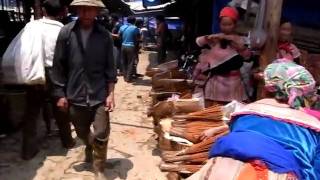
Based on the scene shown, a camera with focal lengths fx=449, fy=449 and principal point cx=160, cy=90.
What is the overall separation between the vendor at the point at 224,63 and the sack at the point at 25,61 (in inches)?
73.1

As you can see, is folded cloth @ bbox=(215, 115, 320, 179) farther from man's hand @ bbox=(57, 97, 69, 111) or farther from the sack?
the sack

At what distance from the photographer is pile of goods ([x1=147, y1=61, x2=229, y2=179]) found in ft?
14.8

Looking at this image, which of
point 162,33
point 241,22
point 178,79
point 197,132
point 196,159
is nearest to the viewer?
point 196,159

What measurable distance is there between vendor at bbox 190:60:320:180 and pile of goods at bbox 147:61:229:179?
6.51 feet

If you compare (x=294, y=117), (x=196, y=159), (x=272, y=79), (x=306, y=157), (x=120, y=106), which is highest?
(x=272, y=79)

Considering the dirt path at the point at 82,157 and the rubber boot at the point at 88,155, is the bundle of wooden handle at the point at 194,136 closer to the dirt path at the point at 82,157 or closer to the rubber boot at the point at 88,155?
the dirt path at the point at 82,157

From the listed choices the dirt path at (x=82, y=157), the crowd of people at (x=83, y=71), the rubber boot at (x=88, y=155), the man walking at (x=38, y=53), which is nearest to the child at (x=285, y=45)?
the crowd of people at (x=83, y=71)

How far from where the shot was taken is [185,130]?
4.93m

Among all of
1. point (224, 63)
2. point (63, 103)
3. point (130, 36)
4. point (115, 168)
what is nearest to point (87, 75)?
point (63, 103)

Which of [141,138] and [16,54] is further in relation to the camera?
[141,138]

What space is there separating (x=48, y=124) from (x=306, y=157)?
4.79 meters

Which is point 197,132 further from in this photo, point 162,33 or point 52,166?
point 162,33

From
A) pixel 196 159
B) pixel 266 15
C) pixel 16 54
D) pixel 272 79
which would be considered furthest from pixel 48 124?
pixel 272 79

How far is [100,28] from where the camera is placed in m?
4.74
